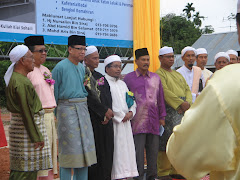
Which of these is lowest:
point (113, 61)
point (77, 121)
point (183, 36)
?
point (77, 121)

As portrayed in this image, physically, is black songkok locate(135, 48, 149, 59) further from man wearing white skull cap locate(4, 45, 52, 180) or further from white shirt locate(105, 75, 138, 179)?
man wearing white skull cap locate(4, 45, 52, 180)

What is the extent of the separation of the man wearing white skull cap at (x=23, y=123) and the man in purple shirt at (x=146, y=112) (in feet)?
6.59

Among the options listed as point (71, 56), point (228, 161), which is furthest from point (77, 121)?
point (228, 161)

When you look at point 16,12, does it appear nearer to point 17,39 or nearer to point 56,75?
point 17,39

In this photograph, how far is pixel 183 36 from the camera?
125 ft

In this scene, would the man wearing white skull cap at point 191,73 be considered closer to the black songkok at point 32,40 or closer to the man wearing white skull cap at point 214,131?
the black songkok at point 32,40

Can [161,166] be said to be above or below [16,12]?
below

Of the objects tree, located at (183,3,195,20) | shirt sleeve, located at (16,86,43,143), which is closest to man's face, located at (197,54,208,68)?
shirt sleeve, located at (16,86,43,143)

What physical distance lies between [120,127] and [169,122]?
111 cm

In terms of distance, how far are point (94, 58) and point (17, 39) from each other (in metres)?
1.17

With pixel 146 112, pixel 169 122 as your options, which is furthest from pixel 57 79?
pixel 169 122

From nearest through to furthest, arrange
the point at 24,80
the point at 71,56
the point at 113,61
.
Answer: the point at 24,80 < the point at 71,56 < the point at 113,61

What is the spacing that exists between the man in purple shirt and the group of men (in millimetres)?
14

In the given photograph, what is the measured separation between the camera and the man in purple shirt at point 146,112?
610 cm
